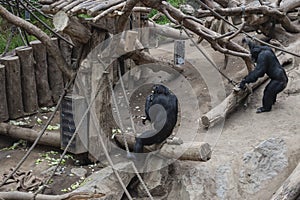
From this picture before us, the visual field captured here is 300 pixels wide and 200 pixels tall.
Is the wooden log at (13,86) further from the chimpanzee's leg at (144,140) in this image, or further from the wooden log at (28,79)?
the chimpanzee's leg at (144,140)

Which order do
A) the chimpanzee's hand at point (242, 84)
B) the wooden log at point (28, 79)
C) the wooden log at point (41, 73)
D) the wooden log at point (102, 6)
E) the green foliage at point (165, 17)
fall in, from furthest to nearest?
the green foliage at point (165, 17) → the wooden log at point (41, 73) → the wooden log at point (28, 79) → the chimpanzee's hand at point (242, 84) → the wooden log at point (102, 6)

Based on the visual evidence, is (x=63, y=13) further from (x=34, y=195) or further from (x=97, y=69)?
(x=34, y=195)

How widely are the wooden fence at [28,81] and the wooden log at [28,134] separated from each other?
1.14 feet

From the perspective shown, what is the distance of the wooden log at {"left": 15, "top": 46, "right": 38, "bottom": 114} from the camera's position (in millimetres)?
5512

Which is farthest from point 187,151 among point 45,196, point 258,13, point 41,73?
point 258,13

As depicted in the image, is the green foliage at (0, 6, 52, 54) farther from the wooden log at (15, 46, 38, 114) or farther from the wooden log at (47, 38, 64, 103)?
the wooden log at (15, 46, 38, 114)

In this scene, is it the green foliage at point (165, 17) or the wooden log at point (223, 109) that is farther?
the green foliage at point (165, 17)

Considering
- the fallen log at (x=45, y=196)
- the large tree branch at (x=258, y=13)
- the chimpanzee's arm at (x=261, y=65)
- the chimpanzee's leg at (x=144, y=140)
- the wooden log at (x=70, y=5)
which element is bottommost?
the fallen log at (x=45, y=196)

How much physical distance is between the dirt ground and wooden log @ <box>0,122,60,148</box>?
0.10 meters

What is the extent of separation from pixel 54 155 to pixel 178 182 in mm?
1227

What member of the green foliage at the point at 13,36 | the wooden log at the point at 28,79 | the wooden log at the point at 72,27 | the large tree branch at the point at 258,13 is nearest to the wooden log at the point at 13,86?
the wooden log at the point at 28,79

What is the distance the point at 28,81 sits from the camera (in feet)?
18.3

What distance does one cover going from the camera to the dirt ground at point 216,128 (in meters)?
4.29

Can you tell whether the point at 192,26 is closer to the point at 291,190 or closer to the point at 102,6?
the point at 102,6
